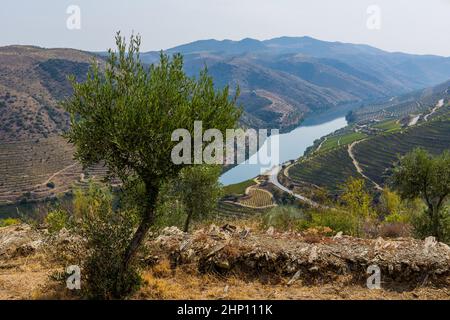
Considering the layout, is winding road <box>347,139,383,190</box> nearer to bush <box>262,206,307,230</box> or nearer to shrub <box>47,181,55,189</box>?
bush <box>262,206,307,230</box>

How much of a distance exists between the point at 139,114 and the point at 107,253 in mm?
6017

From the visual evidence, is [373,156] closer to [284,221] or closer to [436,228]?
[284,221]

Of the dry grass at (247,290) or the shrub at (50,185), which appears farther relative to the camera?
the shrub at (50,185)

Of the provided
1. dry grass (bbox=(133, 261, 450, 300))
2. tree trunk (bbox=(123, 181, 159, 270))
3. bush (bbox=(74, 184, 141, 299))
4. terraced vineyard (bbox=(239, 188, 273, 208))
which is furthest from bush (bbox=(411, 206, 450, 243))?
terraced vineyard (bbox=(239, 188, 273, 208))

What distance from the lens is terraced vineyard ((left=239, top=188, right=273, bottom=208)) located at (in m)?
137

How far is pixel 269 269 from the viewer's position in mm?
18938

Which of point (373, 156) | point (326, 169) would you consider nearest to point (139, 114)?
point (326, 169)

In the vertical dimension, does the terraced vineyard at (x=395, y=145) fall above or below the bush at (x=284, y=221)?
Answer: below

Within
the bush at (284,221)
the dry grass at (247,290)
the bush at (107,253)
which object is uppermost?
the bush at (107,253)

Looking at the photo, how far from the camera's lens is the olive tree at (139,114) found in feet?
46.1

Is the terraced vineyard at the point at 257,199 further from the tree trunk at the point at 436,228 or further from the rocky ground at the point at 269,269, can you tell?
the rocky ground at the point at 269,269

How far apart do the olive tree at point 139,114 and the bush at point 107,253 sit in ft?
1.84

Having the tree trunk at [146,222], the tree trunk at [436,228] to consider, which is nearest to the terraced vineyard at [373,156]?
the tree trunk at [436,228]

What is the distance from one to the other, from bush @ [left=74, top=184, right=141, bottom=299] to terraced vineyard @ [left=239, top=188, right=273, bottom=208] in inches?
4704
